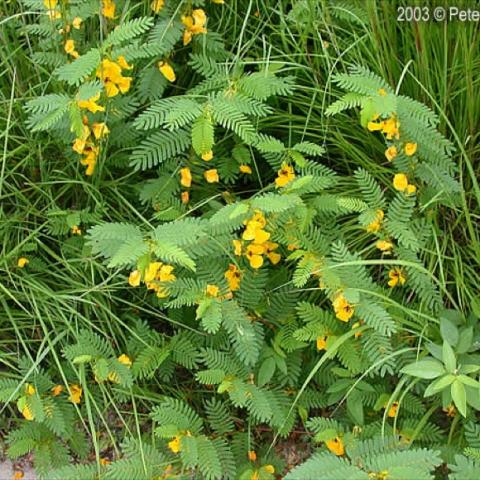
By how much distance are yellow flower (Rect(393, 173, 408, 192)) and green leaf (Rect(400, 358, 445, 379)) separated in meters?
0.44

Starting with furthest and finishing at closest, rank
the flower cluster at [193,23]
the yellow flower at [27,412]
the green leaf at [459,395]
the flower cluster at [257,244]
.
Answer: the flower cluster at [193,23], the yellow flower at [27,412], the flower cluster at [257,244], the green leaf at [459,395]

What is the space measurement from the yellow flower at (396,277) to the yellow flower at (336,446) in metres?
0.41

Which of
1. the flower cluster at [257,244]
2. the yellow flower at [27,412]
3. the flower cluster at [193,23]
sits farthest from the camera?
the flower cluster at [193,23]

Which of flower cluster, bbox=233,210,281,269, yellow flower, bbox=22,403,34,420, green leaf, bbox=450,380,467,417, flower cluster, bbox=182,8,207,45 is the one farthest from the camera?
flower cluster, bbox=182,8,207,45

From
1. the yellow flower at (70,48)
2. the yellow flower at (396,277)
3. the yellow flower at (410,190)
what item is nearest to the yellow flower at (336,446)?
the yellow flower at (396,277)

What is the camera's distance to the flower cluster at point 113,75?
193 cm

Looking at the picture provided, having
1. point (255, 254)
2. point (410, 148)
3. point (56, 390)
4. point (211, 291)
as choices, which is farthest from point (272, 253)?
point (56, 390)

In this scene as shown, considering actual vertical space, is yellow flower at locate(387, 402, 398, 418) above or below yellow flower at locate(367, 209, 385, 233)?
below

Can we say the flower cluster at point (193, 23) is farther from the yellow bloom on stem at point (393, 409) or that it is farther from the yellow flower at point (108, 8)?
the yellow bloom on stem at point (393, 409)

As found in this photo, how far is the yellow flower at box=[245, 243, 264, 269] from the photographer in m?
1.96

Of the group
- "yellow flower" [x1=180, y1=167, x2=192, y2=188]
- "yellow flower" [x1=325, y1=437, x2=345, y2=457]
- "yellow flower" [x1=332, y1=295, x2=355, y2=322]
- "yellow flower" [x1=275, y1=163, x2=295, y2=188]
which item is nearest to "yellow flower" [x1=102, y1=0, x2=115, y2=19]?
"yellow flower" [x1=180, y1=167, x2=192, y2=188]

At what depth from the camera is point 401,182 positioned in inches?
79.7

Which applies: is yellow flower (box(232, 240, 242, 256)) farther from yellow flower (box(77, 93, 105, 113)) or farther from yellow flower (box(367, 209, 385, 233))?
yellow flower (box(77, 93, 105, 113))

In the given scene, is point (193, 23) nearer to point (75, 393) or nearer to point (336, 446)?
point (75, 393)
